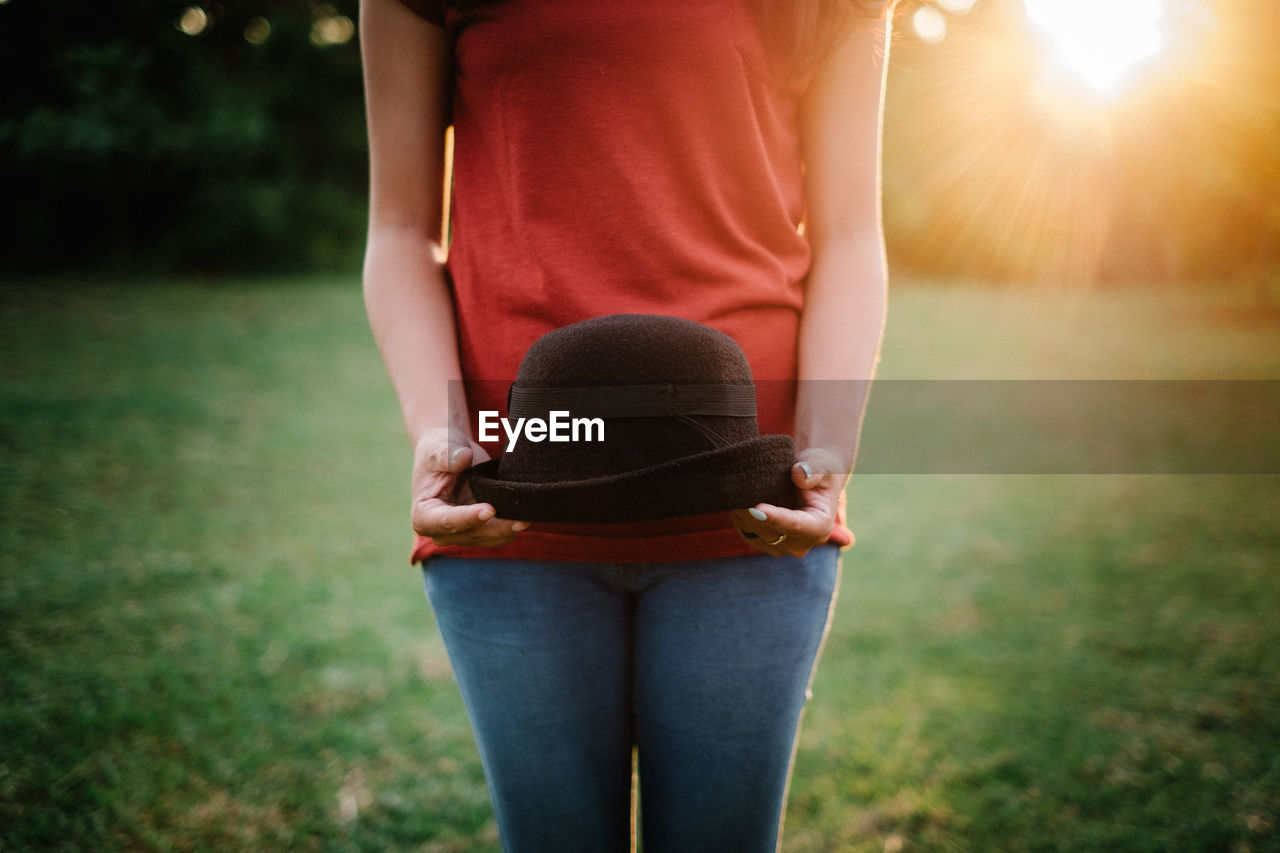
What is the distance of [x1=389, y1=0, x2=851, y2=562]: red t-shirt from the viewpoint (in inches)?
44.6

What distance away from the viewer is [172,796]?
9.89 feet

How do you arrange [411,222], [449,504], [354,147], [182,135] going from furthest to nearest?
1. [354,147]
2. [182,135]
3. [411,222]
4. [449,504]

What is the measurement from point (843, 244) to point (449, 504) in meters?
0.75

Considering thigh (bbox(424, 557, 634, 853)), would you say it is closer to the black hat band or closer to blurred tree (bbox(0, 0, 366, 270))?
the black hat band

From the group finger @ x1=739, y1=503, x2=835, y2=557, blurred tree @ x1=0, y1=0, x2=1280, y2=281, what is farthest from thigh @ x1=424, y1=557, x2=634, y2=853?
blurred tree @ x1=0, y1=0, x2=1280, y2=281

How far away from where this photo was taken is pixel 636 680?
1.23 meters

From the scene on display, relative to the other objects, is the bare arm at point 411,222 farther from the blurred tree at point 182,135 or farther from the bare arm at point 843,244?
the blurred tree at point 182,135

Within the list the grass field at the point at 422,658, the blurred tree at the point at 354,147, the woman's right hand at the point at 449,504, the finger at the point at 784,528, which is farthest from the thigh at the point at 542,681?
the blurred tree at the point at 354,147

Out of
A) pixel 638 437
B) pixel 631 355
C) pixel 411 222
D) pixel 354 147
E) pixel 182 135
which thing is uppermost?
pixel 354 147

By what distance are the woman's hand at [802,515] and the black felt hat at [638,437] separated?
1.1 inches

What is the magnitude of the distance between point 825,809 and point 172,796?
8.50ft

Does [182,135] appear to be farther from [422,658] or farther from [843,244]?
[843,244]

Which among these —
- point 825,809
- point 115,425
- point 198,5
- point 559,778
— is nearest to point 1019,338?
point 825,809

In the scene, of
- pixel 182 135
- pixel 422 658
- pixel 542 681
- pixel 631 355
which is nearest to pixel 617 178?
pixel 631 355
